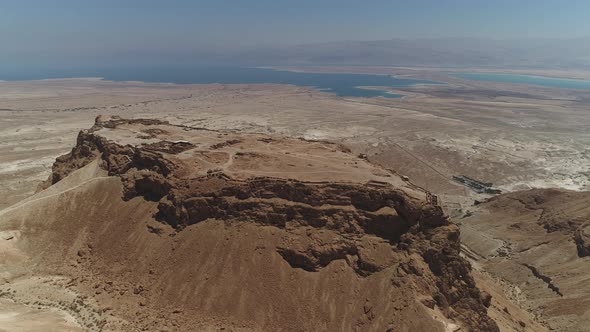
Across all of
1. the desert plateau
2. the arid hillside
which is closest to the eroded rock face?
the arid hillside

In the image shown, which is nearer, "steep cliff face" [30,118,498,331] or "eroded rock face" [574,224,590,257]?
"steep cliff face" [30,118,498,331]

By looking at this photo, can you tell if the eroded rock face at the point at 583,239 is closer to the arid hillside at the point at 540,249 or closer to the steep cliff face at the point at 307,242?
the arid hillside at the point at 540,249

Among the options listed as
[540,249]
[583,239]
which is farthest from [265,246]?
[583,239]

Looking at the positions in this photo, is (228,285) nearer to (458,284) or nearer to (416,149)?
(458,284)

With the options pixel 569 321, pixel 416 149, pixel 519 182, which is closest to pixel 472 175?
Result: pixel 519 182

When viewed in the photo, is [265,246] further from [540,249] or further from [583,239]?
[583,239]

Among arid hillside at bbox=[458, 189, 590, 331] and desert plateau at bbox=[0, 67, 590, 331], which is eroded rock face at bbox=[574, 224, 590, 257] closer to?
arid hillside at bbox=[458, 189, 590, 331]

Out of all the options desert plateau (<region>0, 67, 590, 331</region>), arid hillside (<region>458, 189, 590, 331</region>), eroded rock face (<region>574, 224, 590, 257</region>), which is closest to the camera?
desert plateau (<region>0, 67, 590, 331</region>)

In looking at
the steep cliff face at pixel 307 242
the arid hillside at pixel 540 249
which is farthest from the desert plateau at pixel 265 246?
the arid hillside at pixel 540 249
